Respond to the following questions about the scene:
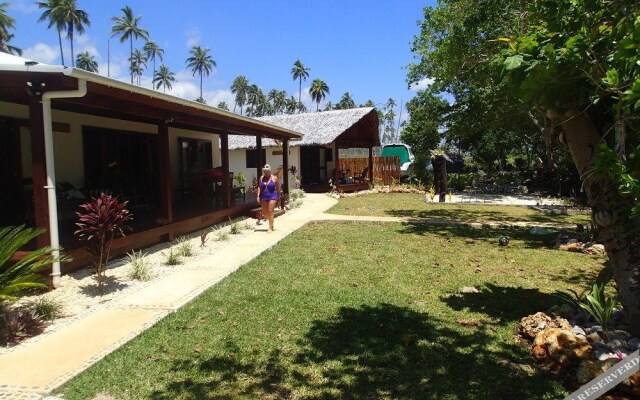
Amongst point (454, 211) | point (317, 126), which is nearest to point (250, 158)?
point (317, 126)

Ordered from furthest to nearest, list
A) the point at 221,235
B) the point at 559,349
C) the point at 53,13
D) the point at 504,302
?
the point at 53,13 < the point at 221,235 < the point at 504,302 < the point at 559,349

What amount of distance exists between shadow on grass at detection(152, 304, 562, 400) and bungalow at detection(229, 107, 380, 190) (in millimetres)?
17395

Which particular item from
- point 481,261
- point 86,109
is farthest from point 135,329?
point 86,109

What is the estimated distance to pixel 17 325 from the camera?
4516mm

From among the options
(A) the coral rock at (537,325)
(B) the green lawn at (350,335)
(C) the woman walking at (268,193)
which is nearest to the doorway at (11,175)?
(C) the woman walking at (268,193)

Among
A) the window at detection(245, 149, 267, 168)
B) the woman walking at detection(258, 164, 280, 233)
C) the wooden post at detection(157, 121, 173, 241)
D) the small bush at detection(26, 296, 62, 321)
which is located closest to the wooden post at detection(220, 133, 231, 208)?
the woman walking at detection(258, 164, 280, 233)

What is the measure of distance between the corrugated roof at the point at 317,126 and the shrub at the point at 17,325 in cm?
1733

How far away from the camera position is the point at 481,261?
26.3ft

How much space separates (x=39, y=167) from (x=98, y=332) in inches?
103

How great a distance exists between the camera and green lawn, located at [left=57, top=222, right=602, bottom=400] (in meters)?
3.54

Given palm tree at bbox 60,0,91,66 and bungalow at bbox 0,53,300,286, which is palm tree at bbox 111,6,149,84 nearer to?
palm tree at bbox 60,0,91,66

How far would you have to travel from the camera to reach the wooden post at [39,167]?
234 inches

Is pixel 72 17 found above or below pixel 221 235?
above

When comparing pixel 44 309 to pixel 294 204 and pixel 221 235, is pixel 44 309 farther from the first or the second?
pixel 294 204
